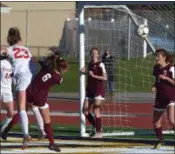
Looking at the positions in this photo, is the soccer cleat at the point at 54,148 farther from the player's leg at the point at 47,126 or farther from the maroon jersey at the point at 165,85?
the maroon jersey at the point at 165,85

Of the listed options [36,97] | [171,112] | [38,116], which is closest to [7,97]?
[38,116]

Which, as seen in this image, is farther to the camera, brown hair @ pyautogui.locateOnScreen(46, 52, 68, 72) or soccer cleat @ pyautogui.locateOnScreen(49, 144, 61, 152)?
soccer cleat @ pyautogui.locateOnScreen(49, 144, 61, 152)

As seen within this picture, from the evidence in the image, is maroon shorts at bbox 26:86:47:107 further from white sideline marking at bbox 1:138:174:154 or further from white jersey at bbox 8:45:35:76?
white sideline marking at bbox 1:138:174:154

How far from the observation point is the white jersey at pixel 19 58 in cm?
1323

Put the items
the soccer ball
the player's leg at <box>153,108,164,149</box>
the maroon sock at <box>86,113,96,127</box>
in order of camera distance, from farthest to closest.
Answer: the soccer ball < the maroon sock at <box>86,113,96,127</box> < the player's leg at <box>153,108,164,149</box>

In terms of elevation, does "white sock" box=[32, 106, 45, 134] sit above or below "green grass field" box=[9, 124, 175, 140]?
above

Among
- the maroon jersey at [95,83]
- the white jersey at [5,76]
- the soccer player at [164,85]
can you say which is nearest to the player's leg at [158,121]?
the soccer player at [164,85]

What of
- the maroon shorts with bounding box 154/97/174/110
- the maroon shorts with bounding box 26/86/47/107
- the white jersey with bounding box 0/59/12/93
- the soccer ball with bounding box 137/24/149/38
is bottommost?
the maroon shorts with bounding box 154/97/174/110

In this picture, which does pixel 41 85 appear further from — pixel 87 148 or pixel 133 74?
pixel 133 74

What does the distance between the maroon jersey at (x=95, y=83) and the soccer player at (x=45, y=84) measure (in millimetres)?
2360

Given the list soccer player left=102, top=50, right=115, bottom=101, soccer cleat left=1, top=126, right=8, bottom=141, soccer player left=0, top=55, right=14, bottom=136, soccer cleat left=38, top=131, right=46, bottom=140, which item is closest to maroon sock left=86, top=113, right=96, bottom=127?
soccer cleat left=38, top=131, right=46, bottom=140

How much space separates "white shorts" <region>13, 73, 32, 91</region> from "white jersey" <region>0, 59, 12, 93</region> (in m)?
1.45

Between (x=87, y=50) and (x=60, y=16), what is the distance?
19.9 meters

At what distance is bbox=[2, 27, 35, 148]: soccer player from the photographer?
13.2 m
